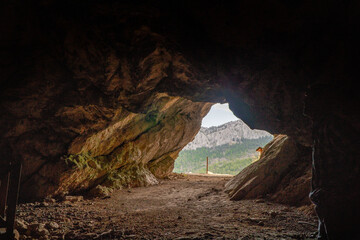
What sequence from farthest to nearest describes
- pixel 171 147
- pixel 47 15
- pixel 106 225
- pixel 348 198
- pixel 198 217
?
pixel 171 147 → pixel 198 217 → pixel 47 15 → pixel 106 225 → pixel 348 198

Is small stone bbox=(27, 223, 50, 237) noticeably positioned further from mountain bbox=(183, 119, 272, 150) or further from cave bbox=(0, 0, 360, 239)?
mountain bbox=(183, 119, 272, 150)

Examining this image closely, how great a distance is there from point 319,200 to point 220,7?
473 centimetres

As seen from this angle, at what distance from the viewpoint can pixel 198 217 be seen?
5730mm

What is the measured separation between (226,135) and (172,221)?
72.4 meters

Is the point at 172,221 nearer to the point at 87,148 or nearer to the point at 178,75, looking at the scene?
the point at 178,75

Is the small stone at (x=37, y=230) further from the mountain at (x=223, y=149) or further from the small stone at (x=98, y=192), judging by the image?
the mountain at (x=223, y=149)

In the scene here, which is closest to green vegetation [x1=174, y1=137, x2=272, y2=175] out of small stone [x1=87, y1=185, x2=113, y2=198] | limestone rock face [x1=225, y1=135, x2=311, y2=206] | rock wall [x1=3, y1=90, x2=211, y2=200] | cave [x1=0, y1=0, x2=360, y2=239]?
rock wall [x1=3, y1=90, x2=211, y2=200]

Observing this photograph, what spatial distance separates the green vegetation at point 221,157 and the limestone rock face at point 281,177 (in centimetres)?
4949

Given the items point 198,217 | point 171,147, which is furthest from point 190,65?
point 171,147

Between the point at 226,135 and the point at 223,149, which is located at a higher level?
the point at 226,135

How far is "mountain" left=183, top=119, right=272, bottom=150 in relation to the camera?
72.4 metres

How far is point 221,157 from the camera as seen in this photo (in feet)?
216

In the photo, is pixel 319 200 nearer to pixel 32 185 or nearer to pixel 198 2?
pixel 198 2

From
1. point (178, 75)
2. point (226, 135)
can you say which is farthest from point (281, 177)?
point (226, 135)
